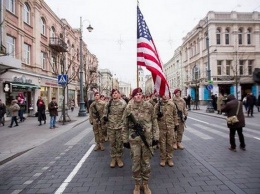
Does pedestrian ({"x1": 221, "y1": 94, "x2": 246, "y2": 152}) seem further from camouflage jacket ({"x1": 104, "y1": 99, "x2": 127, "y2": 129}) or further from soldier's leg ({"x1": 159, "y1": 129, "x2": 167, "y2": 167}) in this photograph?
camouflage jacket ({"x1": 104, "y1": 99, "x2": 127, "y2": 129})

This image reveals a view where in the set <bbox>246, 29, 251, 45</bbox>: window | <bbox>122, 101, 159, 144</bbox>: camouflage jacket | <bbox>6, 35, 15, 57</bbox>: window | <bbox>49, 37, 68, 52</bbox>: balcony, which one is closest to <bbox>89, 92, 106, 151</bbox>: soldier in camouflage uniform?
<bbox>122, 101, 159, 144</bbox>: camouflage jacket

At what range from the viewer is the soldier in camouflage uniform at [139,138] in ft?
13.9

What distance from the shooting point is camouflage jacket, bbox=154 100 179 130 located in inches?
242

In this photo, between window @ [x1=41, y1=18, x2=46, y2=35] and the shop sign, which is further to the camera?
window @ [x1=41, y1=18, x2=46, y2=35]

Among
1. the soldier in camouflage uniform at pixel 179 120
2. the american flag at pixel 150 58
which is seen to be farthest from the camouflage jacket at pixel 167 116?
the soldier in camouflage uniform at pixel 179 120

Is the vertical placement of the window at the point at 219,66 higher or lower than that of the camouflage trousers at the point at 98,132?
higher

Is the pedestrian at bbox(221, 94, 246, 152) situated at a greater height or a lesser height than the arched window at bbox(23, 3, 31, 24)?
lesser

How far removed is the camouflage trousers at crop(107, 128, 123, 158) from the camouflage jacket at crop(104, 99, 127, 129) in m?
0.14

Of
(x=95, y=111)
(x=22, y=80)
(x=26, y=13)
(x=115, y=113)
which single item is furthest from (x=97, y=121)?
(x=26, y=13)

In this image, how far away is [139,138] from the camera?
433 cm

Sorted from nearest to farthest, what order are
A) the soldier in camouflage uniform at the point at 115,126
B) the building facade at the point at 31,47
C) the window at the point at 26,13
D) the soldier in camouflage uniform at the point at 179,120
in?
the soldier in camouflage uniform at the point at 115,126 → the soldier in camouflage uniform at the point at 179,120 → the building facade at the point at 31,47 → the window at the point at 26,13

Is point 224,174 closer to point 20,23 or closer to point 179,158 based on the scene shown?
point 179,158

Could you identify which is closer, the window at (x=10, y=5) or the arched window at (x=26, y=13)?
the window at (x=10, y=5)

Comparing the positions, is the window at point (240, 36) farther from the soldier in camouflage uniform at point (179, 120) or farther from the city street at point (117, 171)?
the soldier in camouflage uniform at point (179, 120)
